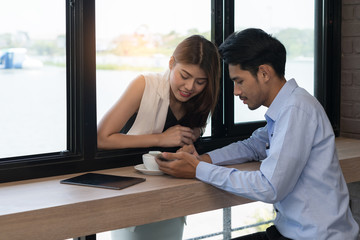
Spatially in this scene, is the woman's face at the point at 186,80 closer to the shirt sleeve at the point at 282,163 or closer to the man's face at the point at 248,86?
the man's face at the point at 248,86

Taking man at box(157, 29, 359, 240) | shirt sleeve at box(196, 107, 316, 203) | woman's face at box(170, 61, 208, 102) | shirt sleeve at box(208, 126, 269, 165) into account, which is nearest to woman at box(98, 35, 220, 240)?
woman's face at box(170, 61, 208, 102)

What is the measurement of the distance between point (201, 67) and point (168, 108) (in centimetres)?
30

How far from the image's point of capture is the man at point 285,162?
66.1 inches

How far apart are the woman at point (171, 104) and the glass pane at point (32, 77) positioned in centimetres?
25

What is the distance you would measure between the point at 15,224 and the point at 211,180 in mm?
692

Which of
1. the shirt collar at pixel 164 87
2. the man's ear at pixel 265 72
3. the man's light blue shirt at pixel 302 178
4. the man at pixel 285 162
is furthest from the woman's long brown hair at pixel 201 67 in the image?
the man's light blue shirt at pixel 302 178

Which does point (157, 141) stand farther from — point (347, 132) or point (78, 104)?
point (347, 132)

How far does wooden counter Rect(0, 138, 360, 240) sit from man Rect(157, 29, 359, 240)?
0.11 m

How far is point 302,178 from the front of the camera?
175cm

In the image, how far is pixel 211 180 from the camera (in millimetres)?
1854

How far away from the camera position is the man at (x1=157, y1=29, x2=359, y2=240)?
5.50 feet

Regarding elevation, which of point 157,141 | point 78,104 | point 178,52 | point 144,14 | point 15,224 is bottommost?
point 15,224

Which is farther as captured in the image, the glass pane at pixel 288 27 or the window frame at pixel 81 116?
the glass pane at pixel 288 27

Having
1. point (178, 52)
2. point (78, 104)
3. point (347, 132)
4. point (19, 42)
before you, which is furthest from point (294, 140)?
point (347, 132)
